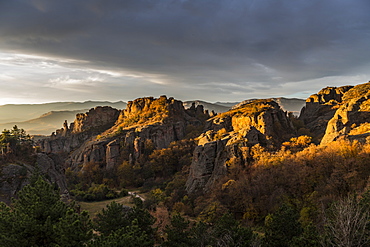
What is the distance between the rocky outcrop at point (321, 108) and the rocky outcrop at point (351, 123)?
13.3m

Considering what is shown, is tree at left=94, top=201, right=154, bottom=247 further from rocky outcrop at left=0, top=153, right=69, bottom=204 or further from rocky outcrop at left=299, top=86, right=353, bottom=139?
rocky outcrop at left=299, top=86, right=353, bottom=139

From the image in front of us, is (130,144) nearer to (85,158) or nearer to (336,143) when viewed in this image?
(85,158)

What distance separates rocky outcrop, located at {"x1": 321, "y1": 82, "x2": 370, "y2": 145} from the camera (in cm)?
3883

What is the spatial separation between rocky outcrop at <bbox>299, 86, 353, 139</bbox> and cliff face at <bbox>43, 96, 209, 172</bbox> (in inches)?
1578

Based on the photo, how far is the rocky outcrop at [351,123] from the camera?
38828 mm

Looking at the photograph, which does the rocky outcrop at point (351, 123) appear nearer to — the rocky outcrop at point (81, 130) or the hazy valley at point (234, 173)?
the hazy valley at point (234, 173)

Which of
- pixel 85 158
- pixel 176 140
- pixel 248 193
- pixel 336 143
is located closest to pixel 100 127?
pixel 85 158

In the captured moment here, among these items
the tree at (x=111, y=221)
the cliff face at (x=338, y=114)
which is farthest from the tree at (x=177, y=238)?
the cliff face at (x=338, y=114)

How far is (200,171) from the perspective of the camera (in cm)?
4669

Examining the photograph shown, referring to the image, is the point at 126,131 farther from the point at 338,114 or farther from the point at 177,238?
the point at 177,238

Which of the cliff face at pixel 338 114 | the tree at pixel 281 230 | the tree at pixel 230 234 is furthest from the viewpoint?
the cliff face at pixel 338 114

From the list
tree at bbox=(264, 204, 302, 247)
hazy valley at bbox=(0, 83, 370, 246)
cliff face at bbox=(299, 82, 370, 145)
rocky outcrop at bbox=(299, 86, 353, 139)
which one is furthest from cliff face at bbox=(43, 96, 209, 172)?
tree at bbox=(264, 204, 302, 247)

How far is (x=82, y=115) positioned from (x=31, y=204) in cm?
10841

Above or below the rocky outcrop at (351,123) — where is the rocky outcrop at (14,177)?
below
